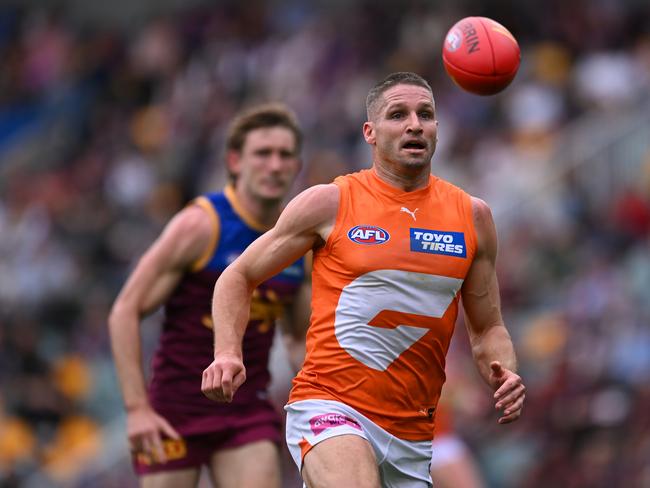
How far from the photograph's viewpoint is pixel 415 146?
6023mm

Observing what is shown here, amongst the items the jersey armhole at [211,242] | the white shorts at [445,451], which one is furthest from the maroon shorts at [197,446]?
the white shorts at [445,451]

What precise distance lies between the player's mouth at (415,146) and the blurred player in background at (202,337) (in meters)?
1.61

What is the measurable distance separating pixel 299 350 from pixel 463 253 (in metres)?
1.95

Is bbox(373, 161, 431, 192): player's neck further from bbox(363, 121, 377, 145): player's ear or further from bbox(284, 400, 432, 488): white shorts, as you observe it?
bbox(284, 400, 432, 488): white shorts

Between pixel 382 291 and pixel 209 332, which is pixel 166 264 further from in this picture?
pixel 382 291

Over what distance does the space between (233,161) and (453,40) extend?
1.83 metres

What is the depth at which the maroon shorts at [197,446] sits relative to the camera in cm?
730

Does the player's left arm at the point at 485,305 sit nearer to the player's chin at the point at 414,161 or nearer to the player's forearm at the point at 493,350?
the player's forearm at the point at 493,350

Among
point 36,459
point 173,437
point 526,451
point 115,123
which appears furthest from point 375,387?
point 115,123

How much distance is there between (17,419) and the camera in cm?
1445

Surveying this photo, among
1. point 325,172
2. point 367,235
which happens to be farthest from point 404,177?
point 325,172

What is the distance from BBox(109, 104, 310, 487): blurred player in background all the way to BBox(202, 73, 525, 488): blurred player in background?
134 cm

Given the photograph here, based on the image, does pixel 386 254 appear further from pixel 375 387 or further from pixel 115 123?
pixel 115 123

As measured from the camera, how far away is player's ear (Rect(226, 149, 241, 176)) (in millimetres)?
7750
